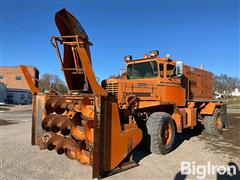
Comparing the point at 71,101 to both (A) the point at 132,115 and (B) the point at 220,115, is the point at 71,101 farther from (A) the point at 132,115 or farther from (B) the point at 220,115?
(B) the point at 220,115

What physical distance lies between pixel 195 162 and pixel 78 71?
390cm

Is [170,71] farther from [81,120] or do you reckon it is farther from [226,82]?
[226,82]

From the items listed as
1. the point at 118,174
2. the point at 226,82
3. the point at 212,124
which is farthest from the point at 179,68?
the point at 226,82

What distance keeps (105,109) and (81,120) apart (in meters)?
1.15

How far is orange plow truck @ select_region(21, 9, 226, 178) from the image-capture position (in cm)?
474

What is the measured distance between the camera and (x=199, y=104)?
33.1 ft

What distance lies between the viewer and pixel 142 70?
7762mm

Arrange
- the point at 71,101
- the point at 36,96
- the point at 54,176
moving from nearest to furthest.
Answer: the point at 54,176 < the point at 71,101 < the point at 36,96

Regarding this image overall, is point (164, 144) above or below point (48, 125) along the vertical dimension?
below

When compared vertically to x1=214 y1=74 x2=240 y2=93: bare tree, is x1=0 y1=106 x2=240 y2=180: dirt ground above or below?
below

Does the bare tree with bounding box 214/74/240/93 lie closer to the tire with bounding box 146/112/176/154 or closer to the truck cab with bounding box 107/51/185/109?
the truck cab with bounding box 107/51/185/109

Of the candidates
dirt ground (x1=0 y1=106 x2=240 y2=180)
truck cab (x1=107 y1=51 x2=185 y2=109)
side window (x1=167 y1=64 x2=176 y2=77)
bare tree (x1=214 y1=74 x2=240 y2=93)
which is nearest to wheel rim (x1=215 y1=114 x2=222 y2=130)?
dirt ground (x1=0 y1=106 x2=240 y2=180)

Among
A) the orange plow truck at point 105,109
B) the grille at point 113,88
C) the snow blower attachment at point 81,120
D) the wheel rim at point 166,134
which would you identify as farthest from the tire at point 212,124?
the grille at point 113,88

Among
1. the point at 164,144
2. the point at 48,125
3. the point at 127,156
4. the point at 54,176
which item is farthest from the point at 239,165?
the point at 48,125
